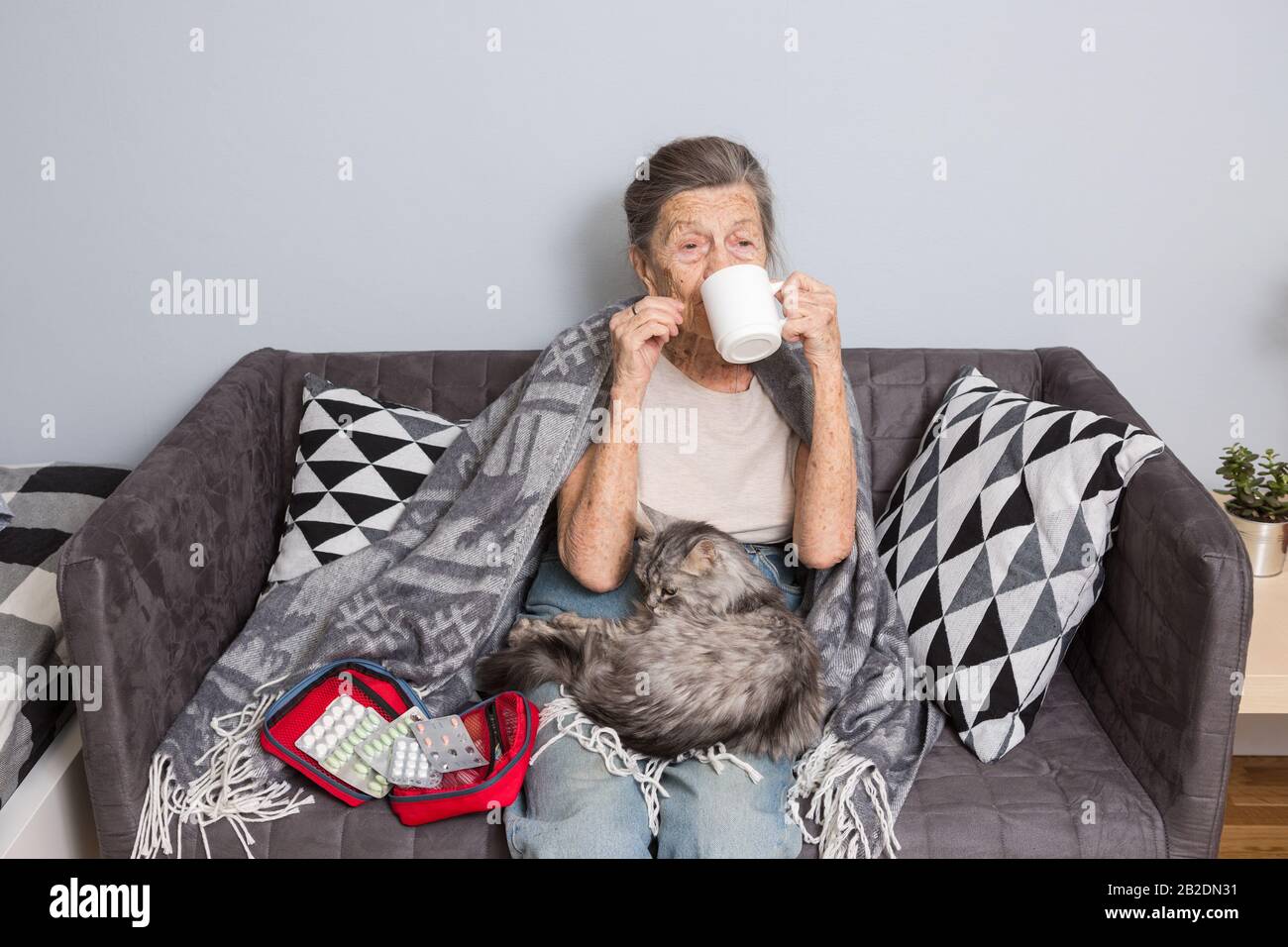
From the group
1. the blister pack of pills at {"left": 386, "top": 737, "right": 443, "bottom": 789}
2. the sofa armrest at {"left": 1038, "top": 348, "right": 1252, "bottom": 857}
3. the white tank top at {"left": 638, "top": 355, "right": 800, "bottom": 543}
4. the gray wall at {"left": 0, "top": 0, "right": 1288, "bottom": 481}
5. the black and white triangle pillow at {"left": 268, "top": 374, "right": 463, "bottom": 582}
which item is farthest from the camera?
the gray wall at {"left": 0, "top": 0, "right": 1288, "bottom": 481}

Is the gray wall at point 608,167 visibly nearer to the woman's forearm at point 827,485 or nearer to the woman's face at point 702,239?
the woman's face at point 702,239

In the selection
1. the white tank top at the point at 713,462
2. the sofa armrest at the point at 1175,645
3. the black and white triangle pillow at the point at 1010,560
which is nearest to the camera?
the sofa armrest at the point at 1175,645

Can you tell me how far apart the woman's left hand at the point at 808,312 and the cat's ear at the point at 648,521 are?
1.26ft

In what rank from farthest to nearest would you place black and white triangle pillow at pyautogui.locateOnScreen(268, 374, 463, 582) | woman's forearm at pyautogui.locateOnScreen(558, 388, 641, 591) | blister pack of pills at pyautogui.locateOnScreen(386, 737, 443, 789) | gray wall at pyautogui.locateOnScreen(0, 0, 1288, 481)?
gray wall at pyautogui.locateOnScreen(0, 0, 1288, 481), black and white triangle pillow at pyautogui.locateOnScreen(268, 374, 463, 582), woman's forearm at pyautogui.locateOnScreen(558, 388, 641, 591), blister pack of pills at pyautogui.locateOnScreen(386, 737, 443, 789)

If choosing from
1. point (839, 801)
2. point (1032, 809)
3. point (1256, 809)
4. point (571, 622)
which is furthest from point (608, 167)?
point (1256, 809)

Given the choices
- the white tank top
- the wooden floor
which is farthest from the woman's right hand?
the wooden floor

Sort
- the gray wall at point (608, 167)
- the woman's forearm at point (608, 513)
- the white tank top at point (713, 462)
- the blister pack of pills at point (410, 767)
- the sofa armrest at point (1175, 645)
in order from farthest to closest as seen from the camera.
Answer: the gray wall at point (608, 167), the white tank top at point (713, 462), the woman's forearm at point (608, 513), the blister pack of pills at point (410, 767), the sofa armrest at point (1175, 645)

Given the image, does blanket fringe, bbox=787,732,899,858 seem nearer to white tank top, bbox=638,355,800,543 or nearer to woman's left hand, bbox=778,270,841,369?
white tank top, bbox=638,355,800,543

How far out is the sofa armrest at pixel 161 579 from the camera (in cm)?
150

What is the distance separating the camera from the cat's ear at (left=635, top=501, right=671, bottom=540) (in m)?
1.81

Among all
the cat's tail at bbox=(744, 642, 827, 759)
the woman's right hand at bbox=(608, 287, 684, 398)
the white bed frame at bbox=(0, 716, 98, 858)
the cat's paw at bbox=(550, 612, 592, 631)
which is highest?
the woman's right hand at bbox=(608, 287, 684, 398)

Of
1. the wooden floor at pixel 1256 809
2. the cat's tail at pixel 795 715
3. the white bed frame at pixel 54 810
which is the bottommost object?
the wooden floor at pixel 1256 809

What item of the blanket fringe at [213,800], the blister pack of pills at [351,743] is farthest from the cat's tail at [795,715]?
the blanket fringe at [213,800]

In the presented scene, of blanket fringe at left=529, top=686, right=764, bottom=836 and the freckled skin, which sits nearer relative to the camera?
blanket fringe at left=529, top=686, right=764, bottom=836
